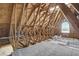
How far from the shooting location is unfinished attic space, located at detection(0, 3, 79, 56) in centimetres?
180

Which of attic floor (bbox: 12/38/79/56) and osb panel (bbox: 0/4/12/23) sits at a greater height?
osb panel (bbox: 0/4/12/23)

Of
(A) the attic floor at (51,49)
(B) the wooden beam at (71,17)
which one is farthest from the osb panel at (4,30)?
(B) the wooden beam at (71,17)

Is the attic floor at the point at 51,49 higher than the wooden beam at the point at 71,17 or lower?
lower

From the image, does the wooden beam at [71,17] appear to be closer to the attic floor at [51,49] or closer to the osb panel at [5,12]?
the attic floor at [51,49]

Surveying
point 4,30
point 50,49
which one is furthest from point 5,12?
point 50,49

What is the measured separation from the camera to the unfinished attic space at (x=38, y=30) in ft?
5.91

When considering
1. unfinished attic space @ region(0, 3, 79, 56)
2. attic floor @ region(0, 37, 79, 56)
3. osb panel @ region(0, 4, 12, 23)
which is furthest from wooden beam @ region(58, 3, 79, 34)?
osb panel @ region(0, 4, 12, 23)

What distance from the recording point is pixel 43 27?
72.1 inches

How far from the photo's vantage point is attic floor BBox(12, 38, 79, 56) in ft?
5.99

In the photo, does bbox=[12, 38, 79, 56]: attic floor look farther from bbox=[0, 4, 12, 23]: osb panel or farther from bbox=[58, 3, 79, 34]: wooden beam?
bbox=[0, 4, 12, 23]: osb panel

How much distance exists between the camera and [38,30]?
1.85 meters

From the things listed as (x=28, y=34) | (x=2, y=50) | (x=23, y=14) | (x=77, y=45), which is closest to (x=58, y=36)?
(x=77, y=45)

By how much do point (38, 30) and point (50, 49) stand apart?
0.93 feet

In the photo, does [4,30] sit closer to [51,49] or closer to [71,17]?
[51,49]
